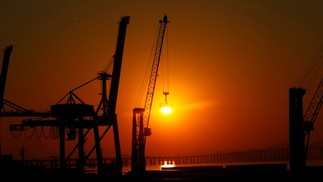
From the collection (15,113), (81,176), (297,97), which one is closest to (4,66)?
(15,113)

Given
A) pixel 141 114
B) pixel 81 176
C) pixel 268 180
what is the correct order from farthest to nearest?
pixel 141 114 → pixel 81 176 → pixel 268 180

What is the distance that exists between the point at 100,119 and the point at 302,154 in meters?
30.3

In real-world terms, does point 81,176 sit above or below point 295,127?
below

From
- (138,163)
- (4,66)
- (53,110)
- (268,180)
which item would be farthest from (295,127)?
(4,66)

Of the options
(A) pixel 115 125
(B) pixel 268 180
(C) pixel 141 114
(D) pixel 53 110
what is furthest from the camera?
(C) pixel 141 114

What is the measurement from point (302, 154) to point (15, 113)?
4620 cm

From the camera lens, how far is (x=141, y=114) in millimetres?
95812

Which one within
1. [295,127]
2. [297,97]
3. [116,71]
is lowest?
[295,127]

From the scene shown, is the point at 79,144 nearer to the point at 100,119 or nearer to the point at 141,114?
the point at 100,119

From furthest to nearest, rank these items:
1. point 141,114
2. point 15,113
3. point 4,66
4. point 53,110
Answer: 1. point 141,114
2. point 4,66
3. point 15,113
4. point 53,110

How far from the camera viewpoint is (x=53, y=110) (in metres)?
72.1

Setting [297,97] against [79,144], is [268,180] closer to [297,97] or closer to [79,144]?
[297,97]

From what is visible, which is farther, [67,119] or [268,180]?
[67,119]

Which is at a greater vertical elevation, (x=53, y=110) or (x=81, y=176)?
(x=53, y=110)
